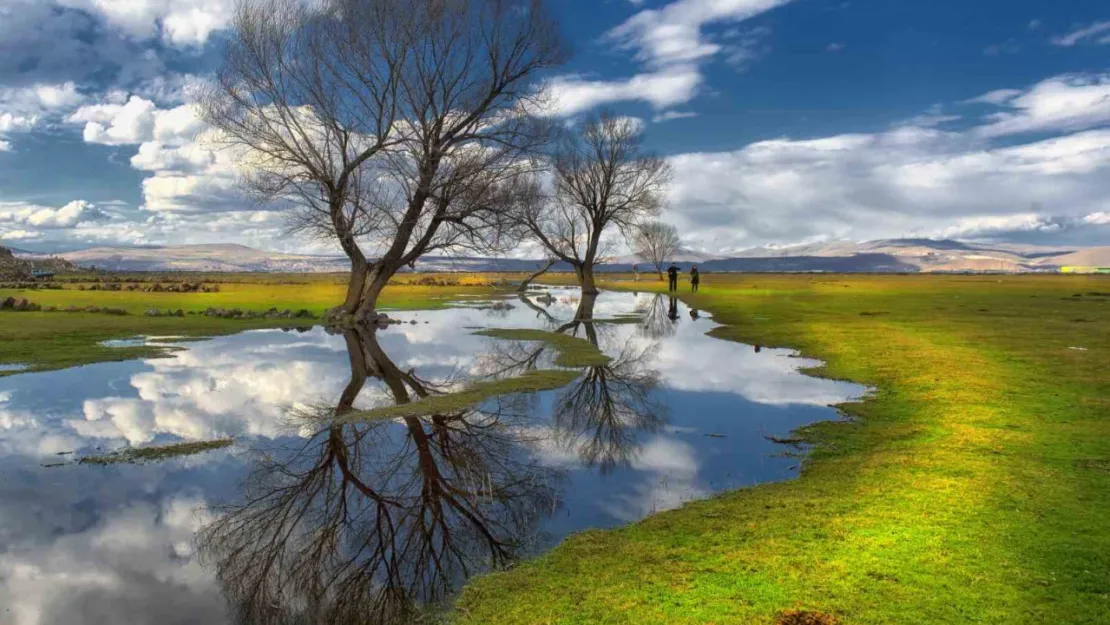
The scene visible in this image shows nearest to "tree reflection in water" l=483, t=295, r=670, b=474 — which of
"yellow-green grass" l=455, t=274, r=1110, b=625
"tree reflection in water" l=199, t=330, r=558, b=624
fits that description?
"tree reflection in water" l=199, t=330, r=558, b=624

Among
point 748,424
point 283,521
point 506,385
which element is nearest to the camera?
point 283,521

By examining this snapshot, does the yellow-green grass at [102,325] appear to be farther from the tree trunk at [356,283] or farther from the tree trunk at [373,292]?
the tree trunk at [373,292]

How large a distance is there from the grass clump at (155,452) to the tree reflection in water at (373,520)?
1108 mm

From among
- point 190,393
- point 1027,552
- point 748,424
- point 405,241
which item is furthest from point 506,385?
point 405,241

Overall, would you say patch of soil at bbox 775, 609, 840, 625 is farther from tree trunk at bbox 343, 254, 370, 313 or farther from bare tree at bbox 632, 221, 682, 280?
bare tree at bbox 632, 221, 682, 280

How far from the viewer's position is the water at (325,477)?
610cm

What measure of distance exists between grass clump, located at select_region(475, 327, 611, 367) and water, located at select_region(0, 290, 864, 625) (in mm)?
1583

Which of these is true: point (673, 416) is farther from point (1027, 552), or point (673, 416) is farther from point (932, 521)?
point (1027, 552)

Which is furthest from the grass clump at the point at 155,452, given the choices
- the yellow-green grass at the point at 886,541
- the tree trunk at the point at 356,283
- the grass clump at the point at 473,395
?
the tree trunk at the point at 356,283

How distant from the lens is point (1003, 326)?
92.7 ft

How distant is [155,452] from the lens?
33.8 ft

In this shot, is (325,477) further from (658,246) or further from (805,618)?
(658,246)

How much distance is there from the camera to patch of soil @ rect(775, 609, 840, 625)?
4840mm

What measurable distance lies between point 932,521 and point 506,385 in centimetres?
1030
